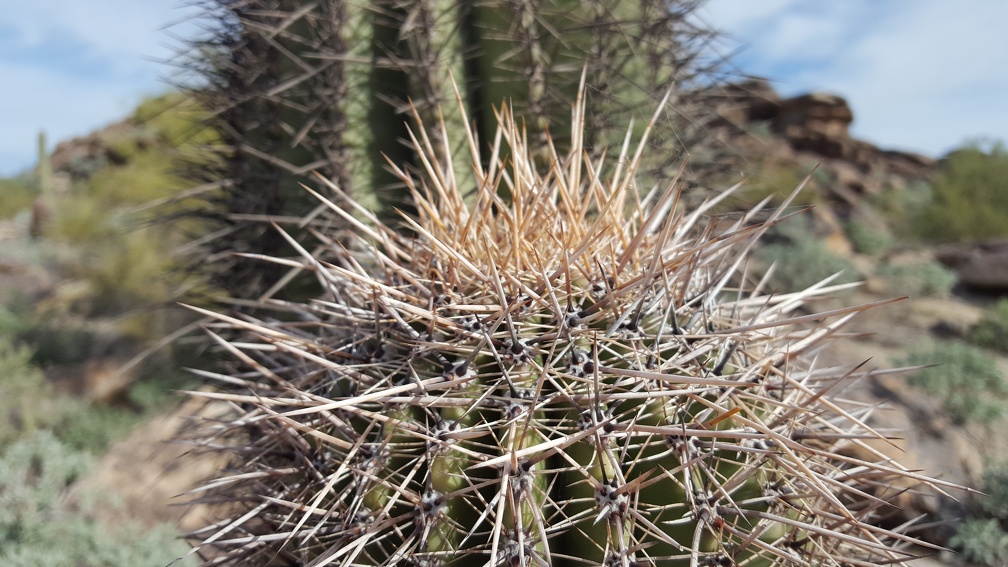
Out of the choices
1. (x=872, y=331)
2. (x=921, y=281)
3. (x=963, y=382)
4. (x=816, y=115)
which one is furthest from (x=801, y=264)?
(x=816, y=115)

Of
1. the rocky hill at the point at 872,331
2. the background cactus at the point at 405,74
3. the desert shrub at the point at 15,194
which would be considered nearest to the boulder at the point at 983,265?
the rocky hill at the point at 872,331

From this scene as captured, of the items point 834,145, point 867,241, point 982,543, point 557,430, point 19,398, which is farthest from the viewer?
point 834,145

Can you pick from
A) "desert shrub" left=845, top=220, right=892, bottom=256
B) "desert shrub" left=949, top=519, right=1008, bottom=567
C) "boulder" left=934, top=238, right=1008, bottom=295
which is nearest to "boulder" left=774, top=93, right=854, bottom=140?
"desert shrub" left=845, top=220, right=892, bottom=256

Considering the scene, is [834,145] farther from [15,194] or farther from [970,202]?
[15,194]

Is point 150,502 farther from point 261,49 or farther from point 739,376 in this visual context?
point 739,376

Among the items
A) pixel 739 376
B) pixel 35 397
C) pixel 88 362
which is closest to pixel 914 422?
pixel 739 376

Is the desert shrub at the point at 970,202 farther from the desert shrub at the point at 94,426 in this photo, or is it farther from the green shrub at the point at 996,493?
the desert shrub at the point at 94,426
